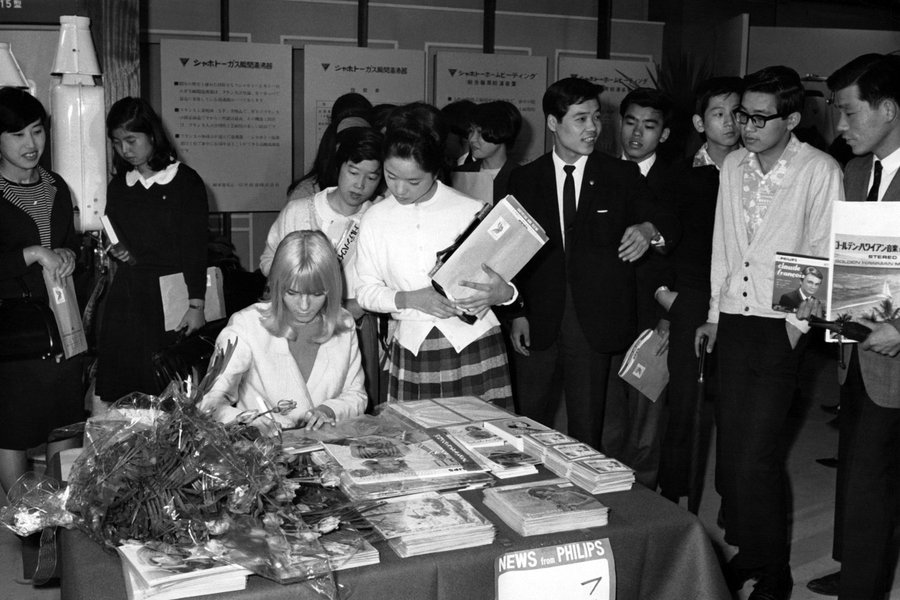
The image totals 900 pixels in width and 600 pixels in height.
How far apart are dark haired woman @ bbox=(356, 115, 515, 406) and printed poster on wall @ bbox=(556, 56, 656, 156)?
3346mm

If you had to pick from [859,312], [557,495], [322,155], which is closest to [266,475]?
[557,495]

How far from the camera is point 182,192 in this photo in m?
3.61

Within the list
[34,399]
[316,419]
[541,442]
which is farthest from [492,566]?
[34,399]

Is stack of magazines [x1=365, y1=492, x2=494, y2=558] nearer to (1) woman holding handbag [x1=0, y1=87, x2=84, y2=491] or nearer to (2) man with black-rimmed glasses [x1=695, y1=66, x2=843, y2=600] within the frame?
(2) man with black-rimmed glasses [x1=695, y1=66, x2=843, y2=600]

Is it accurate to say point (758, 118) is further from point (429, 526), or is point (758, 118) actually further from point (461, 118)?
point (461, 118)

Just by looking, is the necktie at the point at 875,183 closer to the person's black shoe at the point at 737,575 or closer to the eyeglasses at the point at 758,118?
the eyeglasses at the point at 758,118

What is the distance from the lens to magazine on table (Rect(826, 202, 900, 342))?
7.34 ft

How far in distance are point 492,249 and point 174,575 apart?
1423 millimetres

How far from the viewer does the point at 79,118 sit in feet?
11.8

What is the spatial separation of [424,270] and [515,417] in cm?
69

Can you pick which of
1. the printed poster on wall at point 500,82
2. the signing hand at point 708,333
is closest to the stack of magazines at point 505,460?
the signing hand at point 708,333

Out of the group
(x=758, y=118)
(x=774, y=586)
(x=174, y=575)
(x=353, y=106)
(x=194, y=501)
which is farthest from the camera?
(x=353, y=106)

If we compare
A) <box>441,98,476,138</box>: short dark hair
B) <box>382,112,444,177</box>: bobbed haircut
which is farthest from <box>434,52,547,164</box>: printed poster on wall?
<box>382,112,444,177</box>: bobbed haircut

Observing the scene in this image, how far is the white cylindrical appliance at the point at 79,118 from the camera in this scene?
3.56 meters
